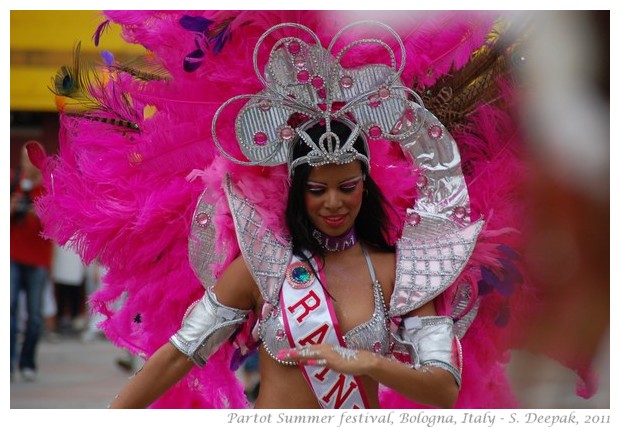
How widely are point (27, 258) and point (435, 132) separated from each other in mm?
5405

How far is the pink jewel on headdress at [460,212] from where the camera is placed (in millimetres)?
3518

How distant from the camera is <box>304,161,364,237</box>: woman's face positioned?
3.26 metres

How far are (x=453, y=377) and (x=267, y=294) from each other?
62cm

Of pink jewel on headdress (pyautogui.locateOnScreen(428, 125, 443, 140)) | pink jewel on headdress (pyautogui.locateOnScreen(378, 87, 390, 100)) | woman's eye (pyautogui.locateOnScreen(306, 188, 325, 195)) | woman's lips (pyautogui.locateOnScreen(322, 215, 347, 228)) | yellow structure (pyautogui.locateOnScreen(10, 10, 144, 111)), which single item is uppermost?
yellow structure (pyautogui.locateOnScreen(10, 10, 144, 111))

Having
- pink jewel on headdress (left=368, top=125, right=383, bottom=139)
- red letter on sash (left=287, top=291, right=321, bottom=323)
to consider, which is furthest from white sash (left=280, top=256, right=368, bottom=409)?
pink jewel on headdress (left=368, top=125, right=383, bottom=139)

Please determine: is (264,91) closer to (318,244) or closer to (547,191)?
(318,244)

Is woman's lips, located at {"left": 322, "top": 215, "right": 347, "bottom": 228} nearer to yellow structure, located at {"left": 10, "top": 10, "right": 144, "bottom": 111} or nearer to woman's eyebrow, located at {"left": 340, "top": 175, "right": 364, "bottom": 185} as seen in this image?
woman's eyebrow, located at {"left": 340, "top": 175, "right": 364, "bottom": 185}

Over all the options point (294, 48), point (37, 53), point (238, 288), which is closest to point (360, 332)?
point (238, 288)

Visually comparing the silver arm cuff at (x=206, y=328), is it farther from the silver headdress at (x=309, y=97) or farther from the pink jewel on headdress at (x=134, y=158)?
the pink jewel on headdress at (x=134, y=158)

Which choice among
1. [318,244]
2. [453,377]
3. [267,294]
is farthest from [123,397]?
[453,377]

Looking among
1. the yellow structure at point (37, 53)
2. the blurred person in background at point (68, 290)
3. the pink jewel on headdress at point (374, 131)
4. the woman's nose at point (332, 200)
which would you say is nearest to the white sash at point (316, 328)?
the woman's nose at point (332, 200)

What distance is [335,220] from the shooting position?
10.8ft

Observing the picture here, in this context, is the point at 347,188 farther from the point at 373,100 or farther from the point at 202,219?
the point at 202,219

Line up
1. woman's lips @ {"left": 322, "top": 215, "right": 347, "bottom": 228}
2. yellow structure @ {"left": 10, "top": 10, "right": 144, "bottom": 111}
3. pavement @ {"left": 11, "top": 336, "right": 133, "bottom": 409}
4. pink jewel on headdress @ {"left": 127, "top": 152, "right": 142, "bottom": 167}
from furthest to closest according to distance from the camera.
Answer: yellow structure @ {"left": 10, "top": 10, "right": 144, "bottom": 111}, pavement @ {"left": 11, "top": 336, "right": 133, "bottom": 409}, pink jewel on headdress @ {"left": 127, "top": 152, "right": 142, "bottom": 167}, woman's lips @ {"left": 322, "top": 215, "right": 347, "bottom": 228}
